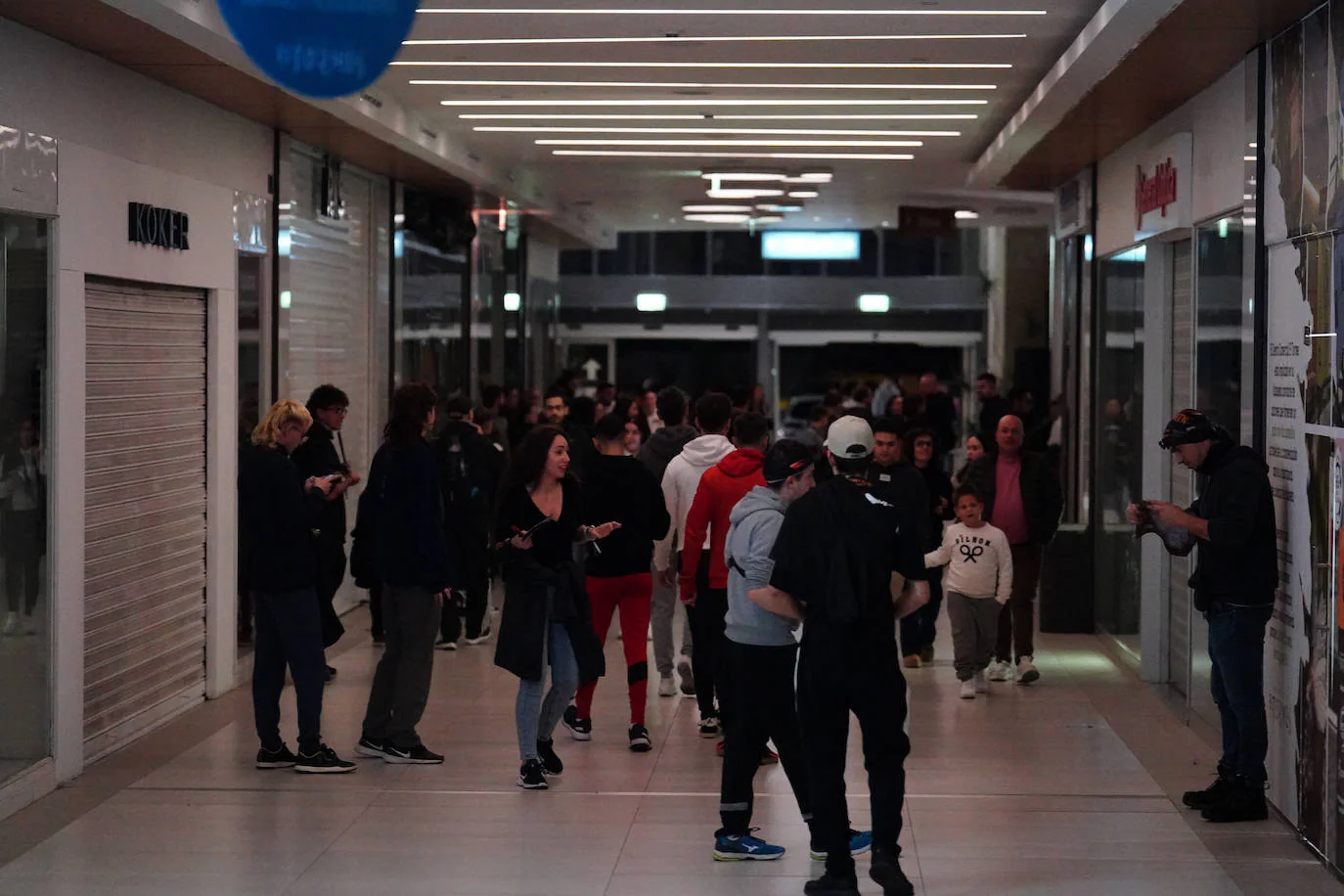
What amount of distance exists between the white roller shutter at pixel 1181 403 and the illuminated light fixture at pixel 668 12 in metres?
2.36

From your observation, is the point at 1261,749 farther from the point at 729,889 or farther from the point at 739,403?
the point at 739,403

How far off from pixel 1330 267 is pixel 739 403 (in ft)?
34.4

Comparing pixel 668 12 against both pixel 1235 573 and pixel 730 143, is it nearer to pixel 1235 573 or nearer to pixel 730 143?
pixel 1235 573

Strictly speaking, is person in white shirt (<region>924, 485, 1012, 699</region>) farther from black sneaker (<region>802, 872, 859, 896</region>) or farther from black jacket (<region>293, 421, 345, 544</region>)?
black sneaker (<region>802, 872, 859, 896</region>)

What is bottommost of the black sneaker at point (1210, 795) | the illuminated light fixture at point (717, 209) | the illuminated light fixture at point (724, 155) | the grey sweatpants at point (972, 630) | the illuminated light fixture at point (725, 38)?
the black sneaker at point (1210, 795)

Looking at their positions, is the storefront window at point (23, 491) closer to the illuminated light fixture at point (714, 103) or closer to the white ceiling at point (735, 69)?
the white ceiling at point (735, 69)

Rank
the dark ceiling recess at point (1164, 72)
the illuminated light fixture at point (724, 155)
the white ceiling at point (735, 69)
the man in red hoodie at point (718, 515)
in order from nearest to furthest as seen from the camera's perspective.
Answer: the dark ceiling recess at point (1164, 72) → the man in red hoodie at point (718, 515) → the white ceiling at point (735, 69) → the illuminated light fixture at point (724, 155)

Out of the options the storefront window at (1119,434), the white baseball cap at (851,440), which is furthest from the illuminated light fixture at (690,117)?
the white baseball cap at (851,440)

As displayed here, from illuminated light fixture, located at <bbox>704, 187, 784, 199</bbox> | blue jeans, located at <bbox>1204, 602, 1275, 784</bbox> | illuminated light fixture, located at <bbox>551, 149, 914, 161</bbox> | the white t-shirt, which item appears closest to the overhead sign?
the white t-shirt

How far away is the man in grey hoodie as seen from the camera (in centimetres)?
611

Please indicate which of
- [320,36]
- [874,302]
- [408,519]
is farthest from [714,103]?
[874,302]

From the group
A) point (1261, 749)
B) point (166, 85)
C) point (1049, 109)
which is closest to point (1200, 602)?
point (1261, 749)

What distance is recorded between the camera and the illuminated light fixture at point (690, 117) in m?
11.9

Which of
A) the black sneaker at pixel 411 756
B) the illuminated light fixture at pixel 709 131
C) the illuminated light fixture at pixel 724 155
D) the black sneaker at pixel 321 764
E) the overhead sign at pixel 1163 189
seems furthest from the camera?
the illuminated light fixture at pixel 724 155
